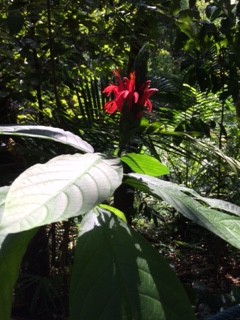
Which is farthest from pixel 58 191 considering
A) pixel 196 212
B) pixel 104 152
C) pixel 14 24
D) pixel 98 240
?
pixel 14 24

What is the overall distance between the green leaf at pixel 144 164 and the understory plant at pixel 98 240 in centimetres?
15

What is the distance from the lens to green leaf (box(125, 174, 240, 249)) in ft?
2.14

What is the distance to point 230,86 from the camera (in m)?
2.63

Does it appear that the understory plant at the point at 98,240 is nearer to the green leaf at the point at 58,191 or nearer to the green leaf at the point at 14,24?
the green leaf at the point at 58,191

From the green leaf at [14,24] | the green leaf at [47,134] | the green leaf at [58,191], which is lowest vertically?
the green leaf at [47,134]

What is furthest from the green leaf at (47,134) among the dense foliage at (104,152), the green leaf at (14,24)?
the green leaf at (14,24)

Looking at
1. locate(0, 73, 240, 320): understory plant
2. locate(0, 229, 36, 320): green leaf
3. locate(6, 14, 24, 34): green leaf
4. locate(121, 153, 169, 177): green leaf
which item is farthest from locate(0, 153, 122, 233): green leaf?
locate(6, 14, 24, 34): green leaf

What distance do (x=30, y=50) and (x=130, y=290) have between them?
2039 mm

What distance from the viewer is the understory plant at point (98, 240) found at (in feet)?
1.61

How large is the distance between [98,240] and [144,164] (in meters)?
0.32

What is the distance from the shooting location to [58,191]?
0.52 meters

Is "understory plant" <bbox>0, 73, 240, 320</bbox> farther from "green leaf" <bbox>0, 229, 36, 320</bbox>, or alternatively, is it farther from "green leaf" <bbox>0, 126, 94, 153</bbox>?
"green leaf" <bbox>0, 126, 94, 153</bbox>

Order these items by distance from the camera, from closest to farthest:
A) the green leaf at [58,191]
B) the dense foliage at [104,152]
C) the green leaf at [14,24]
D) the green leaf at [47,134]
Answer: the green leaf at [58,191]
the dense foliage at [104,152]
the green leaf at [47,134]
the green leaf at [14,24]

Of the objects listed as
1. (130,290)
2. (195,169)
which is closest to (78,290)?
(130,290)
